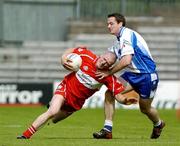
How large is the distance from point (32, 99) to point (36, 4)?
7.98 meters

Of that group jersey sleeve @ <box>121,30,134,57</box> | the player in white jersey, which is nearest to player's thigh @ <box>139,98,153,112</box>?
the player in white jersey

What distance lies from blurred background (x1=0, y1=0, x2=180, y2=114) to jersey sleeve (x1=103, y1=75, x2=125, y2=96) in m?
18.7

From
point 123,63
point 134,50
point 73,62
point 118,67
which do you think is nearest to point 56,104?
point 73,62

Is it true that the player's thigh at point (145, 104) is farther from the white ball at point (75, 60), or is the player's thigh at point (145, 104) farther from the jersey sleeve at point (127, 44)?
the white ball at point (75, 60)

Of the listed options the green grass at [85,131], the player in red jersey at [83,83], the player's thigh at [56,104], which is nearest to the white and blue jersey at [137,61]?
the player in red jersey at [83,83]

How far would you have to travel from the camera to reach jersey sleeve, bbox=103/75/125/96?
13234 mm

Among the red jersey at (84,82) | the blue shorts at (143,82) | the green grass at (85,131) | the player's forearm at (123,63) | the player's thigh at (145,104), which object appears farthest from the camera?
the player's thigh at (145,104)

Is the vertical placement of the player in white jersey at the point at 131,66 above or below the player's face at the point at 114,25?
below

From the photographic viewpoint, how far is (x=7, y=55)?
3350 centimetres

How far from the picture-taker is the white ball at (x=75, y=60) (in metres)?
13.2

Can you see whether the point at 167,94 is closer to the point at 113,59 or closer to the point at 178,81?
the point at 178,81

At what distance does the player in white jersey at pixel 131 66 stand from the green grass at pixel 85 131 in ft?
1.74

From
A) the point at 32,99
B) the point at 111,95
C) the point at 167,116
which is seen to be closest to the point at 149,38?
the point at 32,99

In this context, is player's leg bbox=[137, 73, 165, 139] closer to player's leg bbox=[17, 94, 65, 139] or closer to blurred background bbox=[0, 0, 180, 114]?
player's leg bbox=[17, 94, 65, 139]
